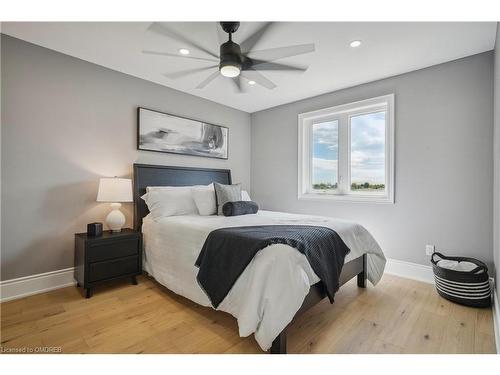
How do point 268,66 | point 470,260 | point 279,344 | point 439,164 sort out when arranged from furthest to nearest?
point 439,164, point 470,260, point 268,66, point 279,344

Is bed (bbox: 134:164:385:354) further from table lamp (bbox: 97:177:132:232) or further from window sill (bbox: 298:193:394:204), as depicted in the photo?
window sill (bbox: 298:193:394:204)

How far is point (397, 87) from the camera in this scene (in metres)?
3.11

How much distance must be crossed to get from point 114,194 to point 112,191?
4 centimetres

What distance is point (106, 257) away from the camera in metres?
2.50

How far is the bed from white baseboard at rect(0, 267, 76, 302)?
2.68ft

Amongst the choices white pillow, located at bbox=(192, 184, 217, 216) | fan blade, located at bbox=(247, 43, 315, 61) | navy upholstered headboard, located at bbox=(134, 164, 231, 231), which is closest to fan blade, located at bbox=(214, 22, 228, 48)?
fan blade, located at bbox=(247, 43, 315, 61)

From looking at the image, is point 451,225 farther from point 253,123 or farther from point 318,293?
point 253,123

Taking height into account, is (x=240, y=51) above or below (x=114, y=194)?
above

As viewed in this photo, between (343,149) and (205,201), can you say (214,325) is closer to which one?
(205,201)

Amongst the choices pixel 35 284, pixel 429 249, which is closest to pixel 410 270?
pixel 429 249

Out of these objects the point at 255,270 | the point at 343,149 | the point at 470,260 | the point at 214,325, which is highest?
the point at 343,149

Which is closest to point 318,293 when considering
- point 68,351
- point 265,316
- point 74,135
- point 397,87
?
point 265,316

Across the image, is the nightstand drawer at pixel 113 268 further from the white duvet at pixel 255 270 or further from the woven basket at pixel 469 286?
the woven basket at pixel 469 286


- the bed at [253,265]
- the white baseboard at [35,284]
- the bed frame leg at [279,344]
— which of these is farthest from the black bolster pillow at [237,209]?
the white baseboard at [35,284]
